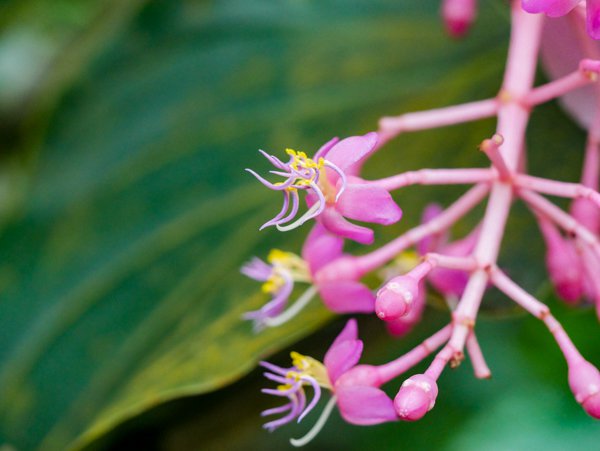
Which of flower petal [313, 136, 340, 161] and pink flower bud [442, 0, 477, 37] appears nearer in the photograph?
flower petal [313, 136, 340, 161]

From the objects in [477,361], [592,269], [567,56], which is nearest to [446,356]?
[477,361]

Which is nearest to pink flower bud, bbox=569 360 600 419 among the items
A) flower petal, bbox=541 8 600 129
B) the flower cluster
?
the flower cluster

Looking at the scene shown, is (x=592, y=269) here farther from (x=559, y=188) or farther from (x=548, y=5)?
(x=548, y=5)

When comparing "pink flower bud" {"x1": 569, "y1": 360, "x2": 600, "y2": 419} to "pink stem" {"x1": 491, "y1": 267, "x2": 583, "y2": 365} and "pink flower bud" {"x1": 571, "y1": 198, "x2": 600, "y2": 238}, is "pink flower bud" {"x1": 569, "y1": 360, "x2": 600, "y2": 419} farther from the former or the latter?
"pink flower bud" {"x1": 571, "y1": 198, "x2": 600, "y2": 238}

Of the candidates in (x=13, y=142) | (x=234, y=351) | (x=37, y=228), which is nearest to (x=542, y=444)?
(x=234, y=351)

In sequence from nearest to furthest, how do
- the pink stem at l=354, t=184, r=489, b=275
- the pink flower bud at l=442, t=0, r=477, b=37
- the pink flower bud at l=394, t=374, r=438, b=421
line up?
the pink flower bud at l=394, t=374, r=438, b=421 → the pink stem at l=354, t=184, r=489, b=275 → the pink flower bud at l=442, t=0, r=477, b=37

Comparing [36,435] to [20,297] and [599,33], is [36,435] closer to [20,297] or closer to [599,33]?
[20,297]

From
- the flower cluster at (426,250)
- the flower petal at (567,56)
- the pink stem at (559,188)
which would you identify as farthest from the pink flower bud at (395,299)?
the flower petal at (567,56)
